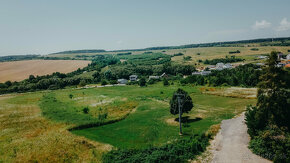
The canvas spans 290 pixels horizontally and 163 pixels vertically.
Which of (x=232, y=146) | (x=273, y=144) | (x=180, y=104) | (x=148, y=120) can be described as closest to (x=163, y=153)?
(x=232, y=146)

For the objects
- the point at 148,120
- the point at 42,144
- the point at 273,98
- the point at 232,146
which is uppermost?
the point at 273,98

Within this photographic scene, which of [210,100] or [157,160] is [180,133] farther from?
[210,100]

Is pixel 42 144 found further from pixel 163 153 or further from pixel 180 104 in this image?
pixel 180 104

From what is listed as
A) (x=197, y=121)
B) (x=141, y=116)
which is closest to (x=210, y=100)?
(x=197, y=121)

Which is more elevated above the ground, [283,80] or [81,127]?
[283,80]

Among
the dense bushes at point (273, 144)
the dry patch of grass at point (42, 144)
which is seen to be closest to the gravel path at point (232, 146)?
the dense bushes at point (273, 144)

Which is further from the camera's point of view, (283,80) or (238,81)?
(238,81)
